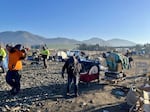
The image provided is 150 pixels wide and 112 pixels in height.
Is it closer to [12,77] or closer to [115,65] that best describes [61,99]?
[12,77]

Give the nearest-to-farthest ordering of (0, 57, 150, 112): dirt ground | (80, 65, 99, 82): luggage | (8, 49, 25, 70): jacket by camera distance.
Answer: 1. (0, 57, 150, 112): dirt ground
2. (8, 49, 25, 70): jacket
3. (80, 65, 99, 82): luggage

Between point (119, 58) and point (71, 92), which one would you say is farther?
point (119, 58)

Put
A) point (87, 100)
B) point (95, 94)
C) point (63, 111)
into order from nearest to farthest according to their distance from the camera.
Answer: point (63, 111)
point (87, 100)
point (95, 94)

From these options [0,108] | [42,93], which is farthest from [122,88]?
[0,108]

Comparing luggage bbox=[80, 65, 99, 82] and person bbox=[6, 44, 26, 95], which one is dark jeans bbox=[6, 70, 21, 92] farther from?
luggage bbox=[80, 65, 99, 82]

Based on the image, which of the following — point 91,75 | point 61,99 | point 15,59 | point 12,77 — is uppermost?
point 15,59

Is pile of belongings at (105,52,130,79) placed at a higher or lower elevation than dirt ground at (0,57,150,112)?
higher

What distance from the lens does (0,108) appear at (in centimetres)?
1160

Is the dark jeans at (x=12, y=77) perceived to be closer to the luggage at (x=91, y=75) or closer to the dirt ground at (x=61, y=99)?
the dirt ground at (x=61, y=99)

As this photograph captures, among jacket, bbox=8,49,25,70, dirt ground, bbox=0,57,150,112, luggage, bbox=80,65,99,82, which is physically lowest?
dirt ground, bbox=0,57,150,112

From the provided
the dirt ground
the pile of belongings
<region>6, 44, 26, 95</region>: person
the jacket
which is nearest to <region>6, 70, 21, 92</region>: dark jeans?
<region>6, 44, 26, 95</region>: person

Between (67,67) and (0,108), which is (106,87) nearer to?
(67,67)

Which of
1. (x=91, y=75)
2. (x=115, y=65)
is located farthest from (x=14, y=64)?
(x=115, y=65)

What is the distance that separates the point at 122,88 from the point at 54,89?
10.6 ft
